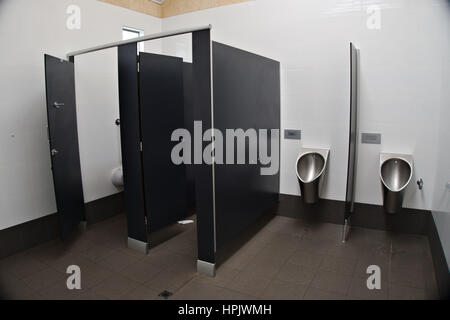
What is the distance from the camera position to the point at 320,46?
3.52 m

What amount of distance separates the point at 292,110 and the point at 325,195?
107 cm

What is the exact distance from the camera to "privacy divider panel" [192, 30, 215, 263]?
2395mm

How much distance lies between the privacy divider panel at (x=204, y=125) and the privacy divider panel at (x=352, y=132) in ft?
4.49

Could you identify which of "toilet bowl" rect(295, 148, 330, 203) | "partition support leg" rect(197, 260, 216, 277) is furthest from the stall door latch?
"toilet bowl" rect(295, 148, 330, 203)

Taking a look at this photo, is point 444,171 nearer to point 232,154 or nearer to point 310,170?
point 310,170

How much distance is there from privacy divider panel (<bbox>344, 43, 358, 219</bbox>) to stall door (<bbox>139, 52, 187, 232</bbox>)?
65.8 inches

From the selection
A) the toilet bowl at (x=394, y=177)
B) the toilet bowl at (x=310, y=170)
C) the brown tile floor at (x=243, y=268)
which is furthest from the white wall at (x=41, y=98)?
the toilet bowl at (x=394, y=177)

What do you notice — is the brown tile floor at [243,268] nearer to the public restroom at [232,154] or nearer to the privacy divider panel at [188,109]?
the public restroom at [232,154]

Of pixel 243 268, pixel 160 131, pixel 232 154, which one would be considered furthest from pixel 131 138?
pixel 243 268

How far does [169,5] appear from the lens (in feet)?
14.7

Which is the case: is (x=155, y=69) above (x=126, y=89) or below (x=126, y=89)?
above

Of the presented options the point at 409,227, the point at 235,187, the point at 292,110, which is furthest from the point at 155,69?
the point at 409,227

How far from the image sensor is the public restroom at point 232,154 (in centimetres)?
254
